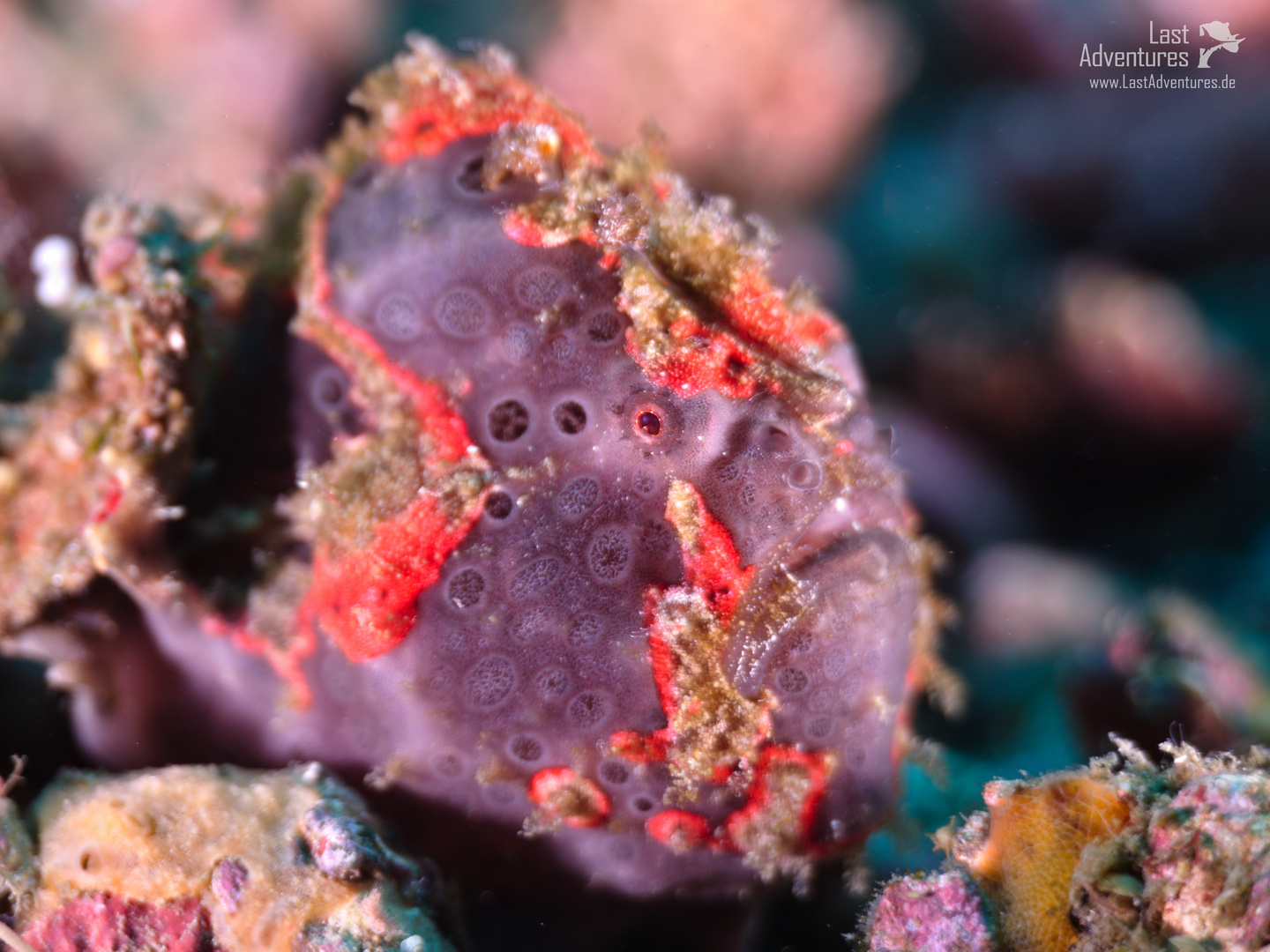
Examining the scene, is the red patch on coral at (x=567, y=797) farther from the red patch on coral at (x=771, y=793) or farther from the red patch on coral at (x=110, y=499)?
the red patch on coral at (x=110, y=499)

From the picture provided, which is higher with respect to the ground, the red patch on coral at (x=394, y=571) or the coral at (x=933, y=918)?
the red patch on coral at (x=394, y=571)

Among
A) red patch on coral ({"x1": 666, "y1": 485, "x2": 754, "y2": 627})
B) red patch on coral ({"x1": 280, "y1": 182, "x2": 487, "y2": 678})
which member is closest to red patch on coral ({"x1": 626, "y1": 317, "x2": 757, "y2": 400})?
red patch on coral ({"x1": 666, "y1": 485, "x2": 754, "y2": 627})

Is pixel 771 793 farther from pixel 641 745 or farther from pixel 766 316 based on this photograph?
pixel 766 316

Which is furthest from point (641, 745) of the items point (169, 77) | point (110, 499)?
point (169, 77)

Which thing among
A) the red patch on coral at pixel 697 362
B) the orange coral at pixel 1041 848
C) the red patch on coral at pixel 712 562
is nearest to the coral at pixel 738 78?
the red patch on coral at pixel 697 362

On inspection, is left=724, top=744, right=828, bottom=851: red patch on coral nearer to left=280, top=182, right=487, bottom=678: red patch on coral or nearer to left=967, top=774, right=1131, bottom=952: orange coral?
left=967, top=774, right=1131, bottom=952: orange coral

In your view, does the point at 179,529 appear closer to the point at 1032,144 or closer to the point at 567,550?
the point at 567,550

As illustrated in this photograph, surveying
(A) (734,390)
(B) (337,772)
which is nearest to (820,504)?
(A) (734,390)

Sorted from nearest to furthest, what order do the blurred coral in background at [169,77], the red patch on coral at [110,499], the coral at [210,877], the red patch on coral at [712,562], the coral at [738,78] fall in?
1. the coral at [210,877]
2. the red patch on coral at [712,562]
3. the red patch on coral at [110,499]
4. the coral at [738,78]
5. the blurred coral in background at [169,77]

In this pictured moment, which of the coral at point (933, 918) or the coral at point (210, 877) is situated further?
the coral at point (210, 877)
